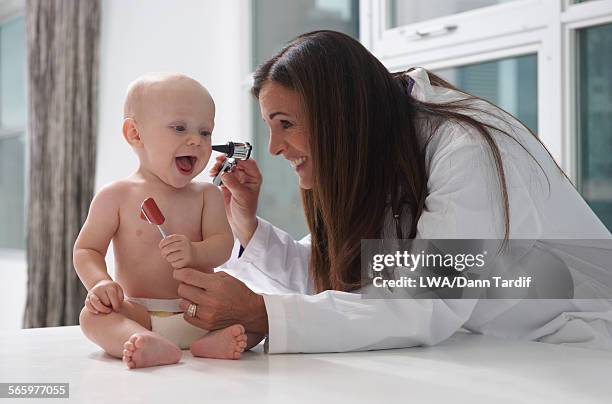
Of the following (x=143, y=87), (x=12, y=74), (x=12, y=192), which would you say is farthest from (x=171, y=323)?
(x=12, y=74)

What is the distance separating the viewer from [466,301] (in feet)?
4.31

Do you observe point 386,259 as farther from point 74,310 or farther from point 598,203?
point 74,310

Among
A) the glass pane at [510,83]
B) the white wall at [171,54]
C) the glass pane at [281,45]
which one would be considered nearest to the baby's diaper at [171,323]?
the glass pane at [510,83]

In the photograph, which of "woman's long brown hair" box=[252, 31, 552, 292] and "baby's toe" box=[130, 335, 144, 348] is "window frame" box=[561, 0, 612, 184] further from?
"baby's toe" box=[130, 335, 144, 348]

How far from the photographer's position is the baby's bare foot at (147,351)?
111 centimetres

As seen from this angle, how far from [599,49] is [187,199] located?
131 cm

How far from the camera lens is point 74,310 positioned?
3922 mm

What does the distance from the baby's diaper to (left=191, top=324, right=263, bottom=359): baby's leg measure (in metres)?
0.07

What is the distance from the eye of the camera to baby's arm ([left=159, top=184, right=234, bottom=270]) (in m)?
1.24

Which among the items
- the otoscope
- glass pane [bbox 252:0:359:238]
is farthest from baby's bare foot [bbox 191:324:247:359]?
glass pane [bbox 252:0:359:238]

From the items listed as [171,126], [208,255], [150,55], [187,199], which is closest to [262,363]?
[208,255]

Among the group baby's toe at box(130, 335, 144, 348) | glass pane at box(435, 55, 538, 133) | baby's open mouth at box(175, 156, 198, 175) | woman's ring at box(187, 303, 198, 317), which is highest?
glass pane at box(435, 55, 538, 133)

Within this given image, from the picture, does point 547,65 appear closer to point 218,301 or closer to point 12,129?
point 218,301

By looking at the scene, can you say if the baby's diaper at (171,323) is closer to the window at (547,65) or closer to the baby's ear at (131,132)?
the baby's ear at (131,132)
